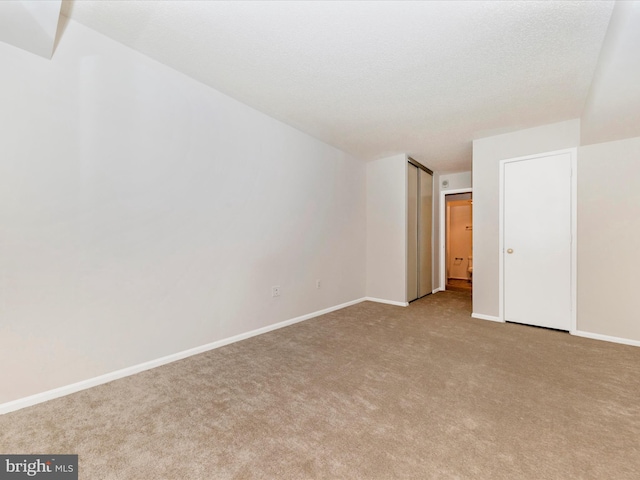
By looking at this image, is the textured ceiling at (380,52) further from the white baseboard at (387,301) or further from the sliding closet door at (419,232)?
the white baseboard at (387,301)

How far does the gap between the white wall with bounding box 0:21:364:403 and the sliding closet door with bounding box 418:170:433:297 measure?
114 inches

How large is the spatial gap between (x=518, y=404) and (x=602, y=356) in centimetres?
152

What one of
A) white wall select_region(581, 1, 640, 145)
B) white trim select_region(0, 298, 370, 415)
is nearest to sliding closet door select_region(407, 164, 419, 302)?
white wall select_region(581, 1, 640, 145)

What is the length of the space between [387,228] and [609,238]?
268cm

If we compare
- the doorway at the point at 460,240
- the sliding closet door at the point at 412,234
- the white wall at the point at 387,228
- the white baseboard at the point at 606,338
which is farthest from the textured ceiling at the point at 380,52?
the doorway at the point at 460,240

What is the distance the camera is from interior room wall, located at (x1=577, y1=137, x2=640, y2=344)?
292 cm

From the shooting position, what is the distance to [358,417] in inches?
Result: 66.6

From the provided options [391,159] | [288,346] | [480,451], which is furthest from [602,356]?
[391,159]

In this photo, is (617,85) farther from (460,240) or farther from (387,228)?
(460,240)

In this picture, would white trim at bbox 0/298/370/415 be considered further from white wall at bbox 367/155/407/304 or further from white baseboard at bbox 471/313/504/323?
white baseboard at bbox 471/313/504/323

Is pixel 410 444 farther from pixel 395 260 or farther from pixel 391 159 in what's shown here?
pixel 391 159

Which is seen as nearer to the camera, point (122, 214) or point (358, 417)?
point (358, 417)

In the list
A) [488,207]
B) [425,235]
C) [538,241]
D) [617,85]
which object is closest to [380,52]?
[617,85]

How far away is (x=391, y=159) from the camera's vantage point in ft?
15.6
